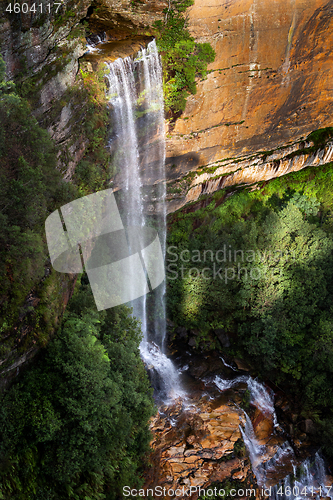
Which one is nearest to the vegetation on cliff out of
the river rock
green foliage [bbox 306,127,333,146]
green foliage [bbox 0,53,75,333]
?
green foliage [bbox 306,127,333,146]

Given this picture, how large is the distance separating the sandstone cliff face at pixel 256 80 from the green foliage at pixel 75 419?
7751mm

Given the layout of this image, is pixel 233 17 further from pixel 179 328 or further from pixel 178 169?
pixel 179 328

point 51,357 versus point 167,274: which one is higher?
point 51,357

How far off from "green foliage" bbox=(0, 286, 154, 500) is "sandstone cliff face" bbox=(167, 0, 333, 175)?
305 inches

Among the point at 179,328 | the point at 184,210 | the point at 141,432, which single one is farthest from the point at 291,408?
the point at 184,210

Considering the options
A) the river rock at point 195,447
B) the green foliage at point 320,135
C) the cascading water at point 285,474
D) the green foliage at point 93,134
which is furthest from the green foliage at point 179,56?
the cascading water at point 285,474

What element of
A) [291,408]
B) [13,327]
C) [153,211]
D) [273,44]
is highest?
[273,44]

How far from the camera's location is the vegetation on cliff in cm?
1192

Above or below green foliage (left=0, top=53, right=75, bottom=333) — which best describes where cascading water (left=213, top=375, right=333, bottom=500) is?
below

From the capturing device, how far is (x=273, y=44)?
31.4ft

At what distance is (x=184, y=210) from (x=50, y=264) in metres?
8.85

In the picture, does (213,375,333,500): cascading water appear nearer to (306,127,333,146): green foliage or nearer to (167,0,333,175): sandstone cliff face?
(167,0,333,175): sandstone cliff face

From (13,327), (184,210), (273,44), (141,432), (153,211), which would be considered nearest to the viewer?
(13,327)

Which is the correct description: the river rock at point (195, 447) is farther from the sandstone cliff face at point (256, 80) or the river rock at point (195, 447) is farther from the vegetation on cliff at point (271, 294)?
the sandstone cliff face at point (256, 80)
